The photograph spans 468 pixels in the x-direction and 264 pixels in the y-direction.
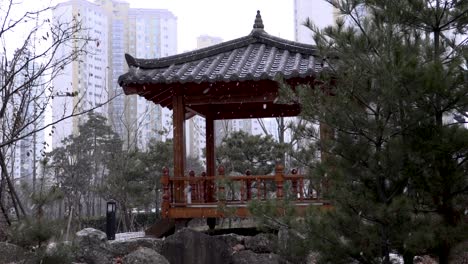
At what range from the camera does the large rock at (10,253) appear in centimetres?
391

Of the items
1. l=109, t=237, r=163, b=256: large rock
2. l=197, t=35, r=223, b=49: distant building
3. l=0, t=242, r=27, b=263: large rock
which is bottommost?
l=109, t=237, r=163, b=256: large rock

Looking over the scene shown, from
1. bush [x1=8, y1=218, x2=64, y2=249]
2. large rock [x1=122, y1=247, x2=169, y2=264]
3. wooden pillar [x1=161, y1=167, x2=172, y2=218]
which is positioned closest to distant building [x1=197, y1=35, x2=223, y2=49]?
wooden pillar [x1=161, y1=167, x2=172, y2=218]

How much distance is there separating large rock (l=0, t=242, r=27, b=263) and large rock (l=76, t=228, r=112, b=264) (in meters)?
1.06

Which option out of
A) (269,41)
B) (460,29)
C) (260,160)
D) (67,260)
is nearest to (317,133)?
(460,29)

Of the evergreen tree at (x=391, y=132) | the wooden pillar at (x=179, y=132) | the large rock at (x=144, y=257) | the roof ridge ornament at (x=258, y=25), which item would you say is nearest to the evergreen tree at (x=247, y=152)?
the roof ridge ornament at (x=258, y=25)

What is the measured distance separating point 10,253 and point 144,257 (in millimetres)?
1355

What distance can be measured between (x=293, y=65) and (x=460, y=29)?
271 centimetres

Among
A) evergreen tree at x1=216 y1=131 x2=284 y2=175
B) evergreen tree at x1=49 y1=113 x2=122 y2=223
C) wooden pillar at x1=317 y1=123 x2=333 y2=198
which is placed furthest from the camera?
evergreen tree at x1=49 y1=113 x2=122 y2=223

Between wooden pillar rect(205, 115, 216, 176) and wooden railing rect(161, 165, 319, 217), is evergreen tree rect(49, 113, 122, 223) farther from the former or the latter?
wooden railing rect(161, 165, 319, 217)

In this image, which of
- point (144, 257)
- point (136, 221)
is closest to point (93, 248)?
point (144, 257)

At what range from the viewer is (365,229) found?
10.5 feet

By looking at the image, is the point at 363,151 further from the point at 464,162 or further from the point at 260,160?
the point at 260,160

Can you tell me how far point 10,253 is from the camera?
4438 millimetres

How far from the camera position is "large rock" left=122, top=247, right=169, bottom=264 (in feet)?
17.7
